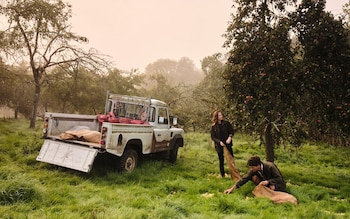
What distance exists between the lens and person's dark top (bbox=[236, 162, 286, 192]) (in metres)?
6.47

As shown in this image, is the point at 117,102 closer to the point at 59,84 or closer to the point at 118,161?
the point at 118,161

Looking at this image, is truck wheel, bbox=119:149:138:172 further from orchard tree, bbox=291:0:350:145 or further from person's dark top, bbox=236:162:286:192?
orchard tree, bbox=291:0:350:145

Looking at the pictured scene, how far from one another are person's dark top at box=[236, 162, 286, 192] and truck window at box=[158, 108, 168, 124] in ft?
12.1

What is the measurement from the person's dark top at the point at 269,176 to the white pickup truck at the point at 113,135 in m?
3.12

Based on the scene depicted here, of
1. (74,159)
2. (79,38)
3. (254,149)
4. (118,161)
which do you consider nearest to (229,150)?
(118,161)

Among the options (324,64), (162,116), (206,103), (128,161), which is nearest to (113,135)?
(128,161)

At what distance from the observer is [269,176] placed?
6.68 meters

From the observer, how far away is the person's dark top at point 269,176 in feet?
21.2

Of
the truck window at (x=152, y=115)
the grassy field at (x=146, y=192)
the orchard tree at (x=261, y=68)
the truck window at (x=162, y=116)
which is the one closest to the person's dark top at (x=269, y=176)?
the grassy field at (x=146, y=192)

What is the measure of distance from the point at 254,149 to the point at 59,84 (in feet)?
61.6

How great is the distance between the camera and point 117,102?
9.88 meters

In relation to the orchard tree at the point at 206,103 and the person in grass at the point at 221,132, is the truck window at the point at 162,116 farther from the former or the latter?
the orchard tree at the point at 206,103

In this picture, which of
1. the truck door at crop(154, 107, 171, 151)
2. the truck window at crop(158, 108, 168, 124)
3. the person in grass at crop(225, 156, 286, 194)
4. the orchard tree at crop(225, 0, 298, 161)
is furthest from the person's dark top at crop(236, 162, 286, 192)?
the truck window at crop(158, 108, 168, 124)

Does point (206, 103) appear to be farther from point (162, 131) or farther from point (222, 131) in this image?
point (222, 131)
